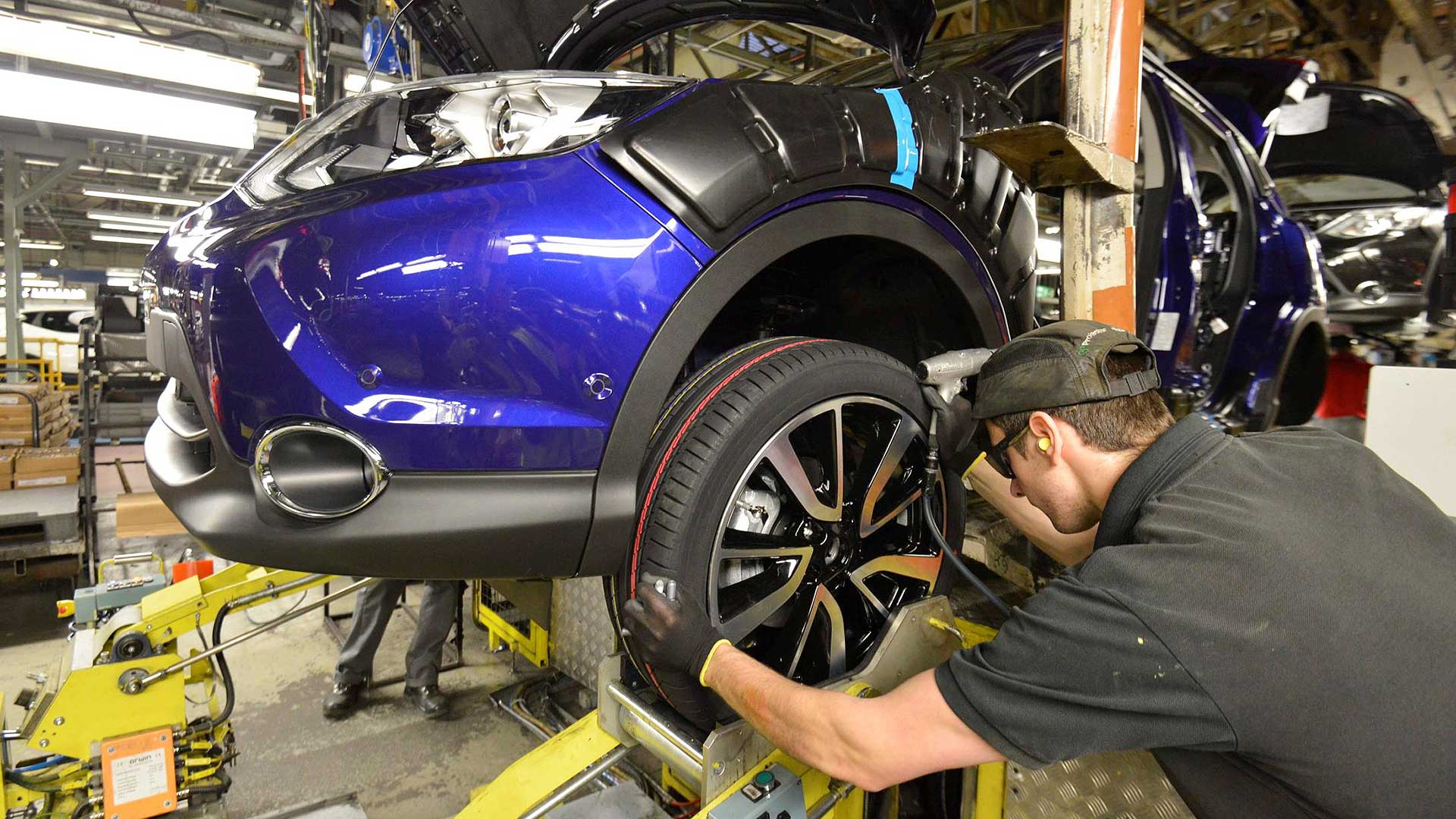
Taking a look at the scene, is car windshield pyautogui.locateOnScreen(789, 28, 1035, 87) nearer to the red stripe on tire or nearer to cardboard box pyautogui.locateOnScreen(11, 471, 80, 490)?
the red stripe on tire

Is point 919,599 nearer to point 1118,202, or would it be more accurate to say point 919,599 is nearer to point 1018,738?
point 1018,738

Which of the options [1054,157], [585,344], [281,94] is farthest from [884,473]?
[281,94]

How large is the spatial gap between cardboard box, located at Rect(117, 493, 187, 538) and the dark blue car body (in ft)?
14.8

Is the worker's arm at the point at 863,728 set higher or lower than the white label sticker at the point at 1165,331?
lower

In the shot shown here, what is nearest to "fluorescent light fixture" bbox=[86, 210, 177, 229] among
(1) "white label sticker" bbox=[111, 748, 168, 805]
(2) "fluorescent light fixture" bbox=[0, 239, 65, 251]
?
(2) "fluorescent light fixture" bbox=[0, 239, 65, 251]

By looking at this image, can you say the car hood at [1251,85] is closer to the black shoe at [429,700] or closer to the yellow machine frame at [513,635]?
the yellow machine frame at [513,635]

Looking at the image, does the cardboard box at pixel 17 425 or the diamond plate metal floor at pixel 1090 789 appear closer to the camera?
the diamond plate metal floor at pixel 1090 789

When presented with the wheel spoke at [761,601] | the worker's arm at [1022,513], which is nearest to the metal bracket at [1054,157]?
the worker's arm at [1022,513]

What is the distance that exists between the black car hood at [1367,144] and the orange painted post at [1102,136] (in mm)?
3416

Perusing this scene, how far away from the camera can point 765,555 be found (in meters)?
1.40

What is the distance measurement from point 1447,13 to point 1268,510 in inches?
298

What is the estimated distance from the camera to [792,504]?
4.89 ft

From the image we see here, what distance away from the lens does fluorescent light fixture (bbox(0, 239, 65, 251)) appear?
61.3ft

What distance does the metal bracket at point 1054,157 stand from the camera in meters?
1.53
